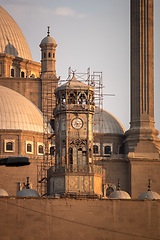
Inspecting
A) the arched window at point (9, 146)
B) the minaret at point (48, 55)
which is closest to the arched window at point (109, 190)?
the arched window at point (9, 146)

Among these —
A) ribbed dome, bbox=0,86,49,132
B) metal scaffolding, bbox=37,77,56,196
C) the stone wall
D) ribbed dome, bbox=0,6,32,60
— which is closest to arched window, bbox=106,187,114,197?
metal scaffolding, bbox=37,77,56,196

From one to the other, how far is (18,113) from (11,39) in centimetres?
1608

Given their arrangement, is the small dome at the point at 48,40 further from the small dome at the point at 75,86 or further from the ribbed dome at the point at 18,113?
the small dome at the point at 75,86

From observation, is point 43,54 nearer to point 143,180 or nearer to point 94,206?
point 143,180

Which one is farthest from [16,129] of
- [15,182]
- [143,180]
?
[143,180]

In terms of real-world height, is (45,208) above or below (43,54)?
below

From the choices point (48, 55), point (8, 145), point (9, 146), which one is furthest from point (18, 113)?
point (48, 55)

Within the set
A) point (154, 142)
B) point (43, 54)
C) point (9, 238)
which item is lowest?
point (9, 238)

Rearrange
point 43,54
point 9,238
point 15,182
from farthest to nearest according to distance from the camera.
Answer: point 43,54, point 15,182, point 9,238

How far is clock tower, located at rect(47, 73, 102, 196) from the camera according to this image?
89375 millimetres

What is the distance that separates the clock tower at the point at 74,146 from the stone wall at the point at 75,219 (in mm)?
2588

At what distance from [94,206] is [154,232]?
5093 millimetres

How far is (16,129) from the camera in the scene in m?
105

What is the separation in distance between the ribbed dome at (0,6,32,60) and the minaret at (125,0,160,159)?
1839 centimetres
